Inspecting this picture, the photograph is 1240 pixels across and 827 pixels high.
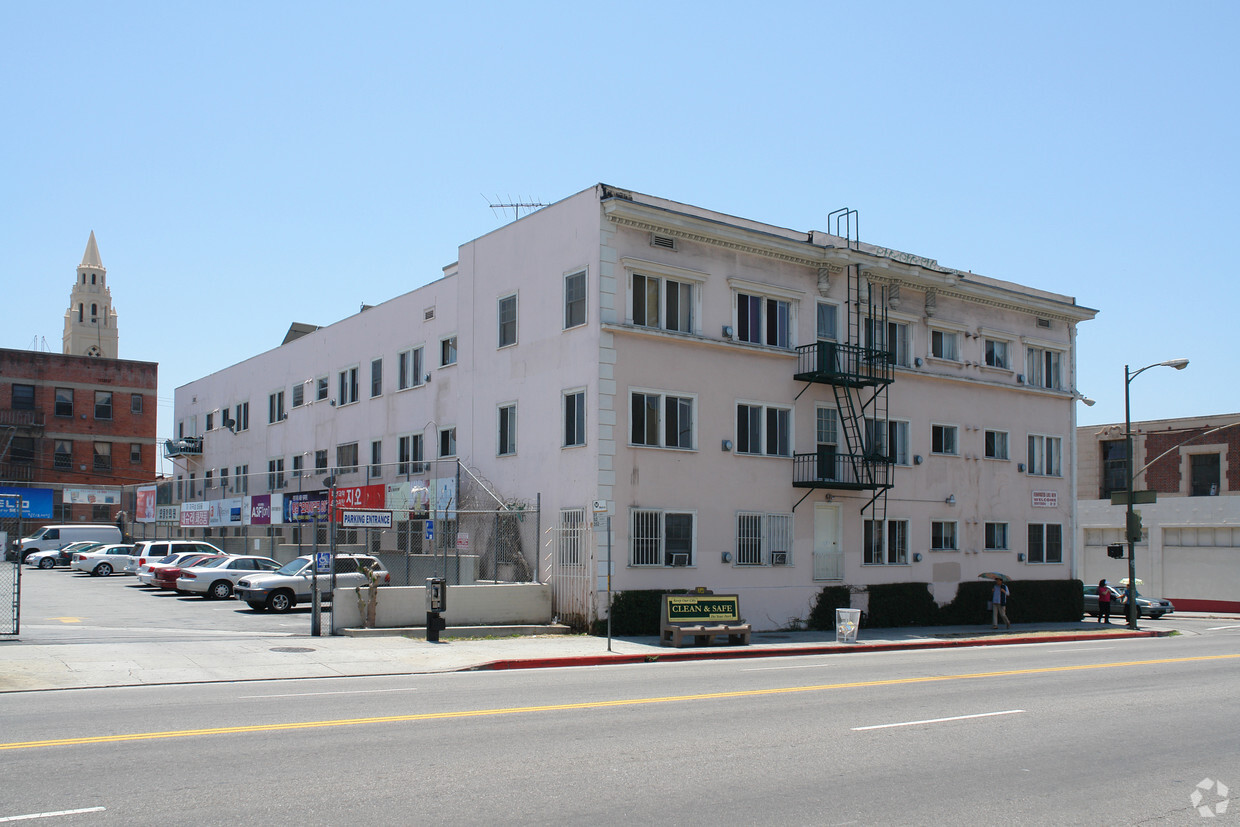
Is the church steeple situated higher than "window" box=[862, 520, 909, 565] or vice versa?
the church steeple

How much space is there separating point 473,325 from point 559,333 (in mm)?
4931

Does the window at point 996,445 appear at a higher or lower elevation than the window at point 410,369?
lower

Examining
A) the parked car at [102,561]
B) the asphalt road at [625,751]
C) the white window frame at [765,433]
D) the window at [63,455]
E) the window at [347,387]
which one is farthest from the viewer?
the window at [63,455]

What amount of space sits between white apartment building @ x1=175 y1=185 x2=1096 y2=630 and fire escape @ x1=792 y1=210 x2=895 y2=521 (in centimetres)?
8

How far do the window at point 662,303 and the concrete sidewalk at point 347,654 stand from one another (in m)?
7.87

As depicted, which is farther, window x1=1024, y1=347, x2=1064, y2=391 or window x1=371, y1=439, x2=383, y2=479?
window x1=1024, y1=347, x2=1064, y2=391

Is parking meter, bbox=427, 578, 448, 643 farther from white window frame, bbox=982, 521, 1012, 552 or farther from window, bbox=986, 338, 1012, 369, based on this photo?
window, bbox=986, 338, 1012, 369

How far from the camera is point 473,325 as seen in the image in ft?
103

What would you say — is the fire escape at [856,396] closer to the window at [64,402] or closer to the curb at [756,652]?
the curb at [756,652]

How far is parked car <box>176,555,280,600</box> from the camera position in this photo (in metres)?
33.3

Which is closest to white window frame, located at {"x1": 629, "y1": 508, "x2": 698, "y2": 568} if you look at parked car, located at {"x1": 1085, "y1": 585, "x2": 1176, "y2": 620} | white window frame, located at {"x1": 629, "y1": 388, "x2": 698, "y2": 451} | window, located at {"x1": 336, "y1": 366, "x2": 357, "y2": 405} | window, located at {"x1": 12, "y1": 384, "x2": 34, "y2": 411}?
white window frame, located at {"x1": 629, "y1": 388, "x2": 698, "y2": 451}

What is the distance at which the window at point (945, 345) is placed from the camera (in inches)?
1330

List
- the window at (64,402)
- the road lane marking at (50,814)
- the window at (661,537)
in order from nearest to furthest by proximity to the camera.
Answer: the road lane marking at (50,814) → the window at (661,537) → the window at (64,402)

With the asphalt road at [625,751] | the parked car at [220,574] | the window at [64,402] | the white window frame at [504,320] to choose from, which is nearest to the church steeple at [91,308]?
the window at [64,402]
